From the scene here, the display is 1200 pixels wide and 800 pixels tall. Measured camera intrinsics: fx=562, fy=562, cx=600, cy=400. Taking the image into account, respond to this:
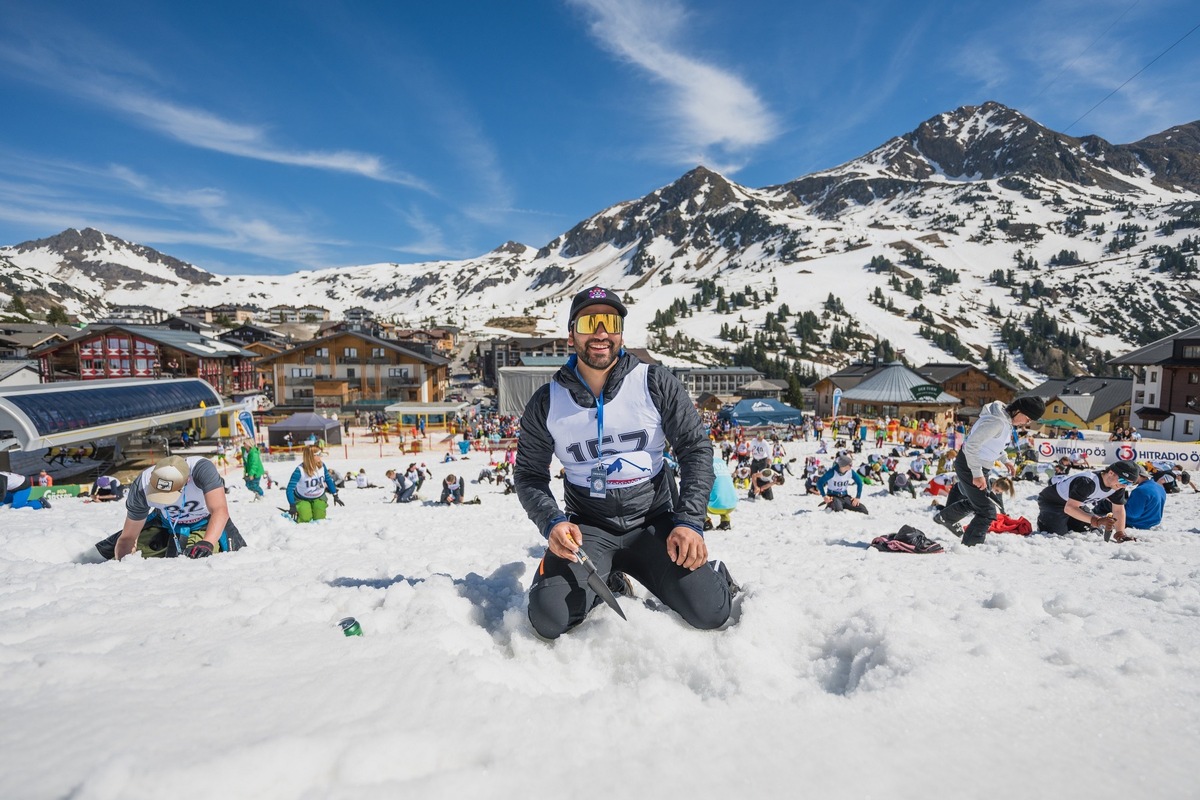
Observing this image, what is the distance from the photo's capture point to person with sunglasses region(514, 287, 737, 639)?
3.40 metres

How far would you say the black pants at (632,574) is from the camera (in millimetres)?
2980

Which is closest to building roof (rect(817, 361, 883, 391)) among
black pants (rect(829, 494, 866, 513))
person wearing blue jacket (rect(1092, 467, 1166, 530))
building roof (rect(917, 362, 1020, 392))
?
building roof (rect(917, 362, 1020, 392))

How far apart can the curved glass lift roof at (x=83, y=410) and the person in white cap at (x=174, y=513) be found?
58.7 ft

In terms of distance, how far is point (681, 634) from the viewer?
2877 mm

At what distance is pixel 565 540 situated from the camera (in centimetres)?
312

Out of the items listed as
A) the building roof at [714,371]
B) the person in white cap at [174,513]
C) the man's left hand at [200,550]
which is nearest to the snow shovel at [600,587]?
the man's left hand at [200,550]

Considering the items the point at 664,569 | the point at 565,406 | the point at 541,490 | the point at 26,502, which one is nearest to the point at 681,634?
the point at 664,569

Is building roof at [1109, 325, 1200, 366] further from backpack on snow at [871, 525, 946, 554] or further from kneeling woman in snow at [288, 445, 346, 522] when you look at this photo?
kneeling woman in snow at [288, 445, 346, 522]

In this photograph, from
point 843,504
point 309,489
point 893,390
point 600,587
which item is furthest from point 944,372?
point 600,587

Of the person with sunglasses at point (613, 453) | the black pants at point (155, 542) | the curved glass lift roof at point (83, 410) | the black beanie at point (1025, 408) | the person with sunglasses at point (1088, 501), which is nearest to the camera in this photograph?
the person with sunglasses at point (613, 453)

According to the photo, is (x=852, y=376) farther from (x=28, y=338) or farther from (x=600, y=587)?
(x=28, y=338)

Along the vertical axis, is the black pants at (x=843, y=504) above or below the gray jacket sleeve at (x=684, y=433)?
below

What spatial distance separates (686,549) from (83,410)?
1020 inches

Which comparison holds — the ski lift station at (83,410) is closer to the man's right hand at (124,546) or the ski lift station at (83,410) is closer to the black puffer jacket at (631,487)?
the man's right hand at (124,546)
